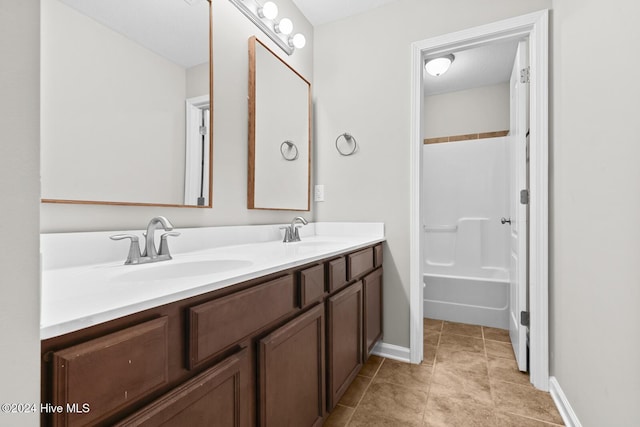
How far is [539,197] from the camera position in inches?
63.9

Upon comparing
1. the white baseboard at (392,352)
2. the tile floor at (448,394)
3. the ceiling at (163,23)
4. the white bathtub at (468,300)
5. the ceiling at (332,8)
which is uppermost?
the ceiling at (332,8)

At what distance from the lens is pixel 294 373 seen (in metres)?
1.01

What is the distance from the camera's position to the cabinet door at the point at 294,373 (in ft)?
2.85

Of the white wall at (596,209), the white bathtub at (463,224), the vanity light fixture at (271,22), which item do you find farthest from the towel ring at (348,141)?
the white bathtub at (463,224)

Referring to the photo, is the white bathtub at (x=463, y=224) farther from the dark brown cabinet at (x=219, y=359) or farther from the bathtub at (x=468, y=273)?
the dark brown cabinet at (x=219, y=359)

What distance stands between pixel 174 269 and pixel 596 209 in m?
1.54

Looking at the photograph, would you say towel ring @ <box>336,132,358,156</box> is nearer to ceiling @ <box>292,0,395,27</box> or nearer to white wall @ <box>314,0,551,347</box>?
white wall @ <box>314,0,551,347</box>

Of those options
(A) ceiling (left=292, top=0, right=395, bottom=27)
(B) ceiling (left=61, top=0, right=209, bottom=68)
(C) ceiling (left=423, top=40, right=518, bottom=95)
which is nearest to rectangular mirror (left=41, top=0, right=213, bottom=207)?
(B) ceiling (left=61, top=0, right=209, bottom=68)

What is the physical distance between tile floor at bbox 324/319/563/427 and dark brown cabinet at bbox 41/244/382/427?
22 centimetres

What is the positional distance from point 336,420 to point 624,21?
72.6 inches

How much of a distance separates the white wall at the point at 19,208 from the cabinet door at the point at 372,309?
1414 mm

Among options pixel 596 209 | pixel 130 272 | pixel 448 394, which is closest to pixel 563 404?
pixel 448 394

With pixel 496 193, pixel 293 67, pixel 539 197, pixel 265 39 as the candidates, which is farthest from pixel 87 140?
pixel 496 193

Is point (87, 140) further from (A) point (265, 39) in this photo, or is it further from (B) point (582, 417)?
(B) point (582, 417)
